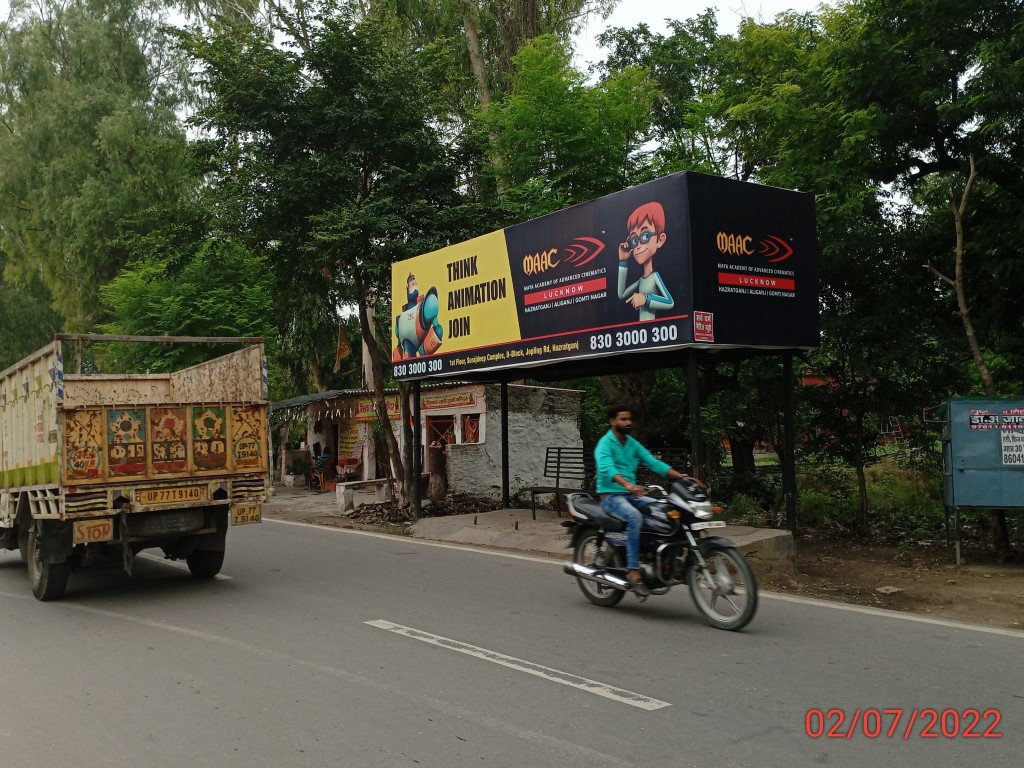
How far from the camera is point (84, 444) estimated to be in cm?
859

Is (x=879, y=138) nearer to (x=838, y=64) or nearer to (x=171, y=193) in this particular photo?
(x=838, y=64)

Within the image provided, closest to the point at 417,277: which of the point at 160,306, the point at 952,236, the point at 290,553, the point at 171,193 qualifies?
the point at 290,553

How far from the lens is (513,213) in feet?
62.1

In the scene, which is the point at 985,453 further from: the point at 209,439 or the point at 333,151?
the point at 333,151

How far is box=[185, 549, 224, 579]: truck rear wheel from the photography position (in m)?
9.98

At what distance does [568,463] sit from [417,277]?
4317 millimetres

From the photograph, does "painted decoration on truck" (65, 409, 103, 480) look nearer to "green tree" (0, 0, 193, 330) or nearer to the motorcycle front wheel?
the motorcycle front wheel

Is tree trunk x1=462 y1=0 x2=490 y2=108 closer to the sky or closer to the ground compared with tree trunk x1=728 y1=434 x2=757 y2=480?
closer to the sky

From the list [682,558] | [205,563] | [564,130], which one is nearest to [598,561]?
Answer: [682,558]

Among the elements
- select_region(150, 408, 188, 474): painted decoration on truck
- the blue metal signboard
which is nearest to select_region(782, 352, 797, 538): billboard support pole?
the blue metal signboard

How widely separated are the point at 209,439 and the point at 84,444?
125cm

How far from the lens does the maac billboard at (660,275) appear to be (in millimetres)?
10547
